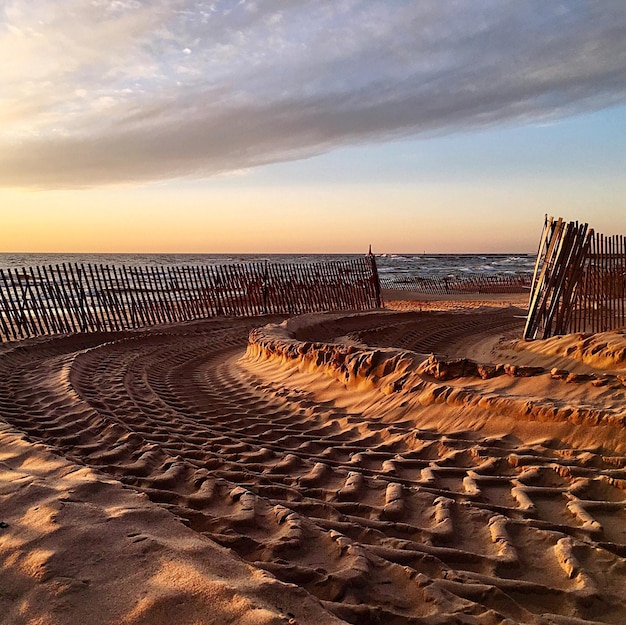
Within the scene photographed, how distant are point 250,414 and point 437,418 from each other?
1874 mm

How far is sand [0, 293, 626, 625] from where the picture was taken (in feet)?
5.65

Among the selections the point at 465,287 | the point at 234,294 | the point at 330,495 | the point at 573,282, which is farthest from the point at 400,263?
the point at 330,495

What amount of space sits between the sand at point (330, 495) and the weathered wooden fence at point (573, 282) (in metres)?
2.15

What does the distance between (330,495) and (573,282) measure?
651 centimetres

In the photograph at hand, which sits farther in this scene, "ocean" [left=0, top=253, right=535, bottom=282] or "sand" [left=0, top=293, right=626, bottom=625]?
"ocean" [left=0, top=253, right=535, bottom=282]

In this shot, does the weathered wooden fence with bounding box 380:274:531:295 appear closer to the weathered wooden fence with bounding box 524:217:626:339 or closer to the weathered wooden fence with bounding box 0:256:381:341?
the weathered wooden fence with bounding box 0:256:381:341

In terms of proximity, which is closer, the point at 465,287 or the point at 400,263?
the point at 465,287

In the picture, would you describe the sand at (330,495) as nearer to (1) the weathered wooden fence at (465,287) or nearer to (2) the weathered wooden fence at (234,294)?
(2) the weathered wooden fence at (234,294)

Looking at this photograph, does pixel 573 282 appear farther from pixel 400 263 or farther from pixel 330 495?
pixel 400 263

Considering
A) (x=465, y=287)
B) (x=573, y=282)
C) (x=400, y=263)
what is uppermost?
(x=573, y=282)

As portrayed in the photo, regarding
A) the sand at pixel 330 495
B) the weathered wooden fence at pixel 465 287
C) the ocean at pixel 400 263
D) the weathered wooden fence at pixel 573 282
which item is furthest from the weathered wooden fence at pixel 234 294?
the ocean at pixel 400 263

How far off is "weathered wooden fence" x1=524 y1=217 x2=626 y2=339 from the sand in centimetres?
215

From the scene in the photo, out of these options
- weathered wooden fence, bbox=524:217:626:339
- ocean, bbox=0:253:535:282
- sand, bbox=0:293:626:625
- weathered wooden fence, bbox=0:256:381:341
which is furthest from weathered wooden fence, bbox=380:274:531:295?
sand, bbox=0:293:626:625

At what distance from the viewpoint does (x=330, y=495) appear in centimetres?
281
